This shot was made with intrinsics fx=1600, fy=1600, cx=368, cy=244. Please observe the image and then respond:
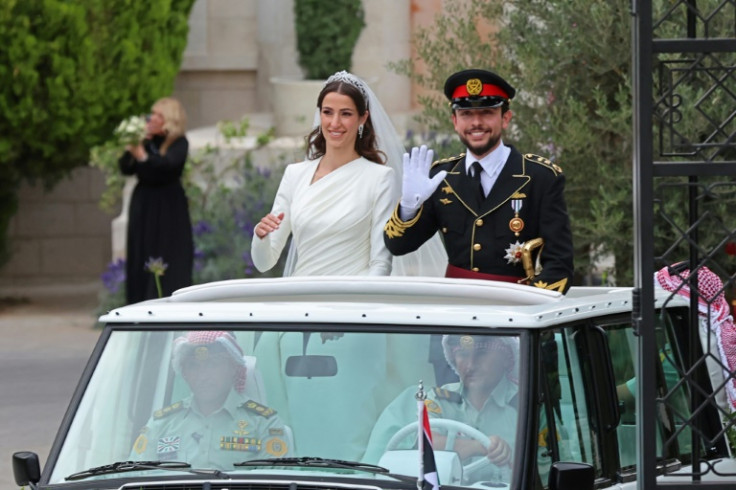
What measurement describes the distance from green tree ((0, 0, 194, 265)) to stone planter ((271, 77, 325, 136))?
1.58m

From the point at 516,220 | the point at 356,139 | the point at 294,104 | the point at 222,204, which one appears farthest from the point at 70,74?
the point at 516,220

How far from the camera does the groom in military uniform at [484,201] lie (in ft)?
18.2

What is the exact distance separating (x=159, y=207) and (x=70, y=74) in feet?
8.09

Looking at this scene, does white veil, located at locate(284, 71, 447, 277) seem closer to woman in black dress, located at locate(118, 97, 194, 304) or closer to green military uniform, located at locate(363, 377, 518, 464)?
green military uniform, located at locate(363, 377, 518, 464)

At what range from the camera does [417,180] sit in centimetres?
557

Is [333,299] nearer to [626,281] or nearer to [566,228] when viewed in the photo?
[566,228]

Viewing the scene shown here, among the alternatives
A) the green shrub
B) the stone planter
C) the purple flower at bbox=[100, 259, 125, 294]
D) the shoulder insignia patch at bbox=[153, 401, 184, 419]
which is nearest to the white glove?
the shoulder insignia patch at bbox=[153, 401, 184, 419]

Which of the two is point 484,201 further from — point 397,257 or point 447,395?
point 447,395

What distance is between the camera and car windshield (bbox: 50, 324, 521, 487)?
427 centimetres

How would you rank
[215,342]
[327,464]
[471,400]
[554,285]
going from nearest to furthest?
[327,464], [471,400], [215,342], [554,285]

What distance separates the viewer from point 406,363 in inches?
172

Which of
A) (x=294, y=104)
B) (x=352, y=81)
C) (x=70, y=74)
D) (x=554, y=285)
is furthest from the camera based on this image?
(x=294, y=104)

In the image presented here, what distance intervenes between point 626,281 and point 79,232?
9629 mm

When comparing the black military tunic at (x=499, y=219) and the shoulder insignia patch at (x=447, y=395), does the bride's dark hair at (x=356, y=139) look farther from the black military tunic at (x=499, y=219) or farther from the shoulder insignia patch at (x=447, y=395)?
the shoulder insignia patch at (x=447, y=395)
